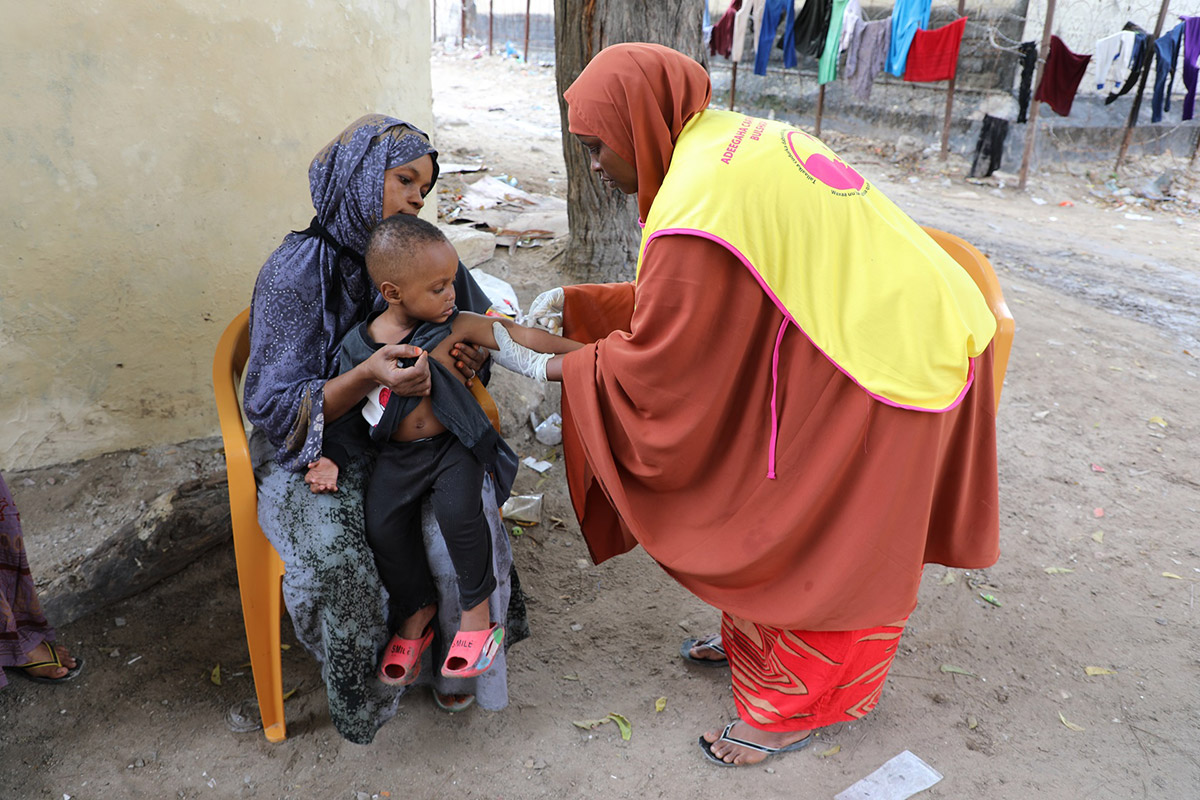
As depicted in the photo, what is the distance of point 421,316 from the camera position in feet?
6.54

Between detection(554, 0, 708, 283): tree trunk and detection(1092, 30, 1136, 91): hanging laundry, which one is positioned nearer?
detection(554, 0, 708, 283): tree trunk

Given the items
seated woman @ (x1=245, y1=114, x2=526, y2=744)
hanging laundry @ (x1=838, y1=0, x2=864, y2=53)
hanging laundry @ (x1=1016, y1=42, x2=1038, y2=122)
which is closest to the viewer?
seated woman @ (x1=245, y1=114, x2=526, y2=744)

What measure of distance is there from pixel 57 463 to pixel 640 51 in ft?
8.04

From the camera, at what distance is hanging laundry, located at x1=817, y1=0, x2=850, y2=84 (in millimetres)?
10367

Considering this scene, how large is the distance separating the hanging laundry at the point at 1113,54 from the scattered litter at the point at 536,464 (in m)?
9.05

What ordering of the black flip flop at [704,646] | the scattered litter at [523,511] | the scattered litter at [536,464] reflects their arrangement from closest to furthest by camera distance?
the black flip flop at [704,646], the scattered litter at [523,511], the scattered litter at [536,464]

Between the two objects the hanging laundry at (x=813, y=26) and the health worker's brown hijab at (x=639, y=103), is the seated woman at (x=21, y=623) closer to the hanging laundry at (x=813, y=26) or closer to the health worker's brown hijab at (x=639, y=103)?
the health worker's brown hijab at (x=639, y=103)

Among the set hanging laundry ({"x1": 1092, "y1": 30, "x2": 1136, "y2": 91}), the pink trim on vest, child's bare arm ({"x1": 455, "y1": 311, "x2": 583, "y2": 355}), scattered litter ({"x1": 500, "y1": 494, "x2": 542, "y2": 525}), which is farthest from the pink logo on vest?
hanging laundry ({"x1": 1092, "y1": 30, "x2": 1136, "y2": 91})

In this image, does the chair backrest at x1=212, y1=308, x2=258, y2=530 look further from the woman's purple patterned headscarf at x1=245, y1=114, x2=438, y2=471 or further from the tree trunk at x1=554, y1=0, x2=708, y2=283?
the tree trunk at x1=554, y1=0, x2=708, y2=283

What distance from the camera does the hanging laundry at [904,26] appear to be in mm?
9727

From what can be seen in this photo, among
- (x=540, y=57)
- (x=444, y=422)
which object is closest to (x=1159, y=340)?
(x=444, y=422)

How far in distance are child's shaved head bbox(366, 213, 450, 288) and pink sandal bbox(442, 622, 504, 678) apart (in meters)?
0.91

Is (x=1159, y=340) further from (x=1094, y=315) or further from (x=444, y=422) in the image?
(x=444, y=422)

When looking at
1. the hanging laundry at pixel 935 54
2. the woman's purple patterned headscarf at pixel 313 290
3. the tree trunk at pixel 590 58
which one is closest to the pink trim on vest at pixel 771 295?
the woman's purple patterned headscarf at pixel 313 290
